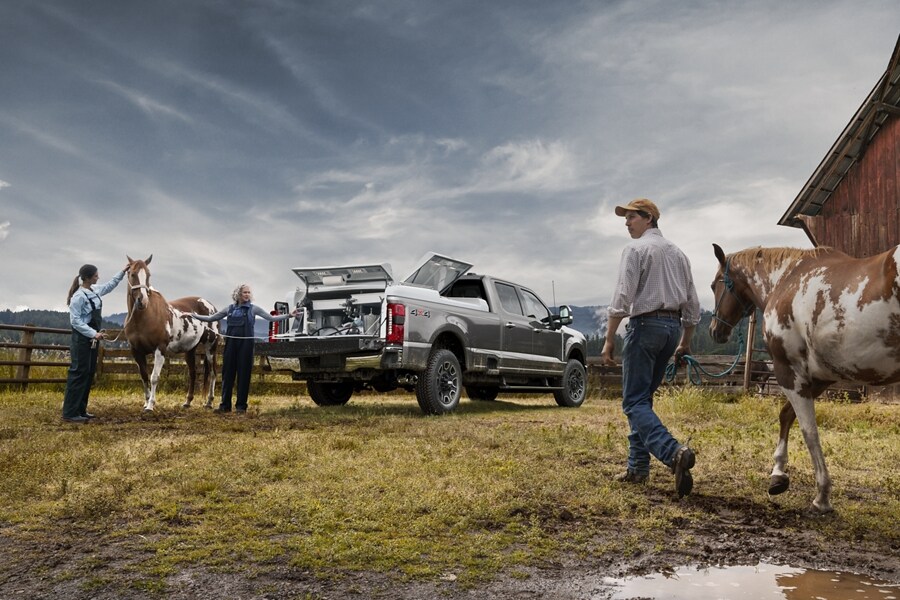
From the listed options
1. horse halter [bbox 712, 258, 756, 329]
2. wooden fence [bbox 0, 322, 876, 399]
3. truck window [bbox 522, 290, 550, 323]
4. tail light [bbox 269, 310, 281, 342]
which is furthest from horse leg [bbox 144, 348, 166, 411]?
horse halter [bbox 712, 258, 756, 329]

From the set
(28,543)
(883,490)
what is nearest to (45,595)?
(28,543)

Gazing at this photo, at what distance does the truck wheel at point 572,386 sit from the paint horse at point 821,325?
8.66 m

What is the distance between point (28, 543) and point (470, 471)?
3.00 metres

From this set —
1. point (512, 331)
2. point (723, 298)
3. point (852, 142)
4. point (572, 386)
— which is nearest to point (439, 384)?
point (512, 331)

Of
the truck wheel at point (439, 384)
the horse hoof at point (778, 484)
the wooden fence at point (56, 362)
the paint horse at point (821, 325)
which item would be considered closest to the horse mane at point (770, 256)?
the paint horse at point (821, 325)

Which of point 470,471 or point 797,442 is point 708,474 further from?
point 797,442

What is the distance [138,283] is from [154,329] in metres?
0.90

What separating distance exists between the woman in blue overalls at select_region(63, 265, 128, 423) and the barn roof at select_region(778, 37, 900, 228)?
577 inches

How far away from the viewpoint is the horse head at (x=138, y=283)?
11.3 m

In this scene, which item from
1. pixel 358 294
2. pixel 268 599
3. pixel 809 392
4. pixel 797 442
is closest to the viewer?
pixel 268 599

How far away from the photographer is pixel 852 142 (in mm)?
15859

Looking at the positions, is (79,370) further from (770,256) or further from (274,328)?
(770,256)

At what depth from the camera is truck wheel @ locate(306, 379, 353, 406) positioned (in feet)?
40.2

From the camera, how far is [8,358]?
15.6 meters
